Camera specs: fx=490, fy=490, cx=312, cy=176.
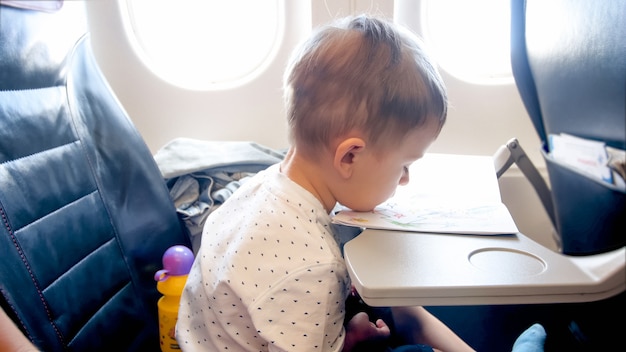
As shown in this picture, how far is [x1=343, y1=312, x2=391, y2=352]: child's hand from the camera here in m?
0.86

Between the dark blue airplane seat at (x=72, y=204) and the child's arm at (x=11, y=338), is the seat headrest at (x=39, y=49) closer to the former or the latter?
the dark blue airplane seat at (x=72, y=204)

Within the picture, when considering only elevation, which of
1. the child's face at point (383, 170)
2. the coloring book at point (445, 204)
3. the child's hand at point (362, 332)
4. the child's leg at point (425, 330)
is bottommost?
the child's leg at point (425, 330)

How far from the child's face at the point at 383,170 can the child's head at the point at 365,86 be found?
17 mm

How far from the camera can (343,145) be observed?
72 centimetres

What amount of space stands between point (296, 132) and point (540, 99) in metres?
0.36

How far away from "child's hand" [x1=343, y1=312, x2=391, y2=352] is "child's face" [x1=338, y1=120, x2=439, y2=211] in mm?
209

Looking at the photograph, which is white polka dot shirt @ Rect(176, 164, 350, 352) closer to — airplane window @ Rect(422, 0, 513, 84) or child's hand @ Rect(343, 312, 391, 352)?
child's hand @ Rect(343, 312, 391, 352)

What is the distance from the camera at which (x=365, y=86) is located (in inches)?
27.5

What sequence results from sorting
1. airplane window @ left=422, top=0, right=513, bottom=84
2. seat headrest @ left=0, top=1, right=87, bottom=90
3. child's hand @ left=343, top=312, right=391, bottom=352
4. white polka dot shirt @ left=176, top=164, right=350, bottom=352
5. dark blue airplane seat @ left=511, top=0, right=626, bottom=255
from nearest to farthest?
dark blue airplane seat @ left=511, top=0, right=626, bottom=255 < seat headrest @ left=0, top=1, right=87, bottom=90 < white polka dot shirt @ left=176, top=164, right=350, bottom=352 < child's hand @ left=343, top=312, right=391, bottom=352 < airplane window @ left=422, top=0, right=513, bottom=84

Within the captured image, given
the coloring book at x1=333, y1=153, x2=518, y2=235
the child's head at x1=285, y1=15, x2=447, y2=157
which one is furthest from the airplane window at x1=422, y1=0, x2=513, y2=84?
the child's head at x1=285, y1=15, x2=447, y2=157

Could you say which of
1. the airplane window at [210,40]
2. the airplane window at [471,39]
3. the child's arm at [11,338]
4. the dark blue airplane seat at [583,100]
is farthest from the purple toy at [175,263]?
the airplane window at [471,39]

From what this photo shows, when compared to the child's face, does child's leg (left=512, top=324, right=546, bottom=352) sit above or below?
below

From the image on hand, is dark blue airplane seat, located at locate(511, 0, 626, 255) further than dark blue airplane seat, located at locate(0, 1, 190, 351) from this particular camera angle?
No

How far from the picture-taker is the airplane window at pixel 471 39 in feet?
4.36
